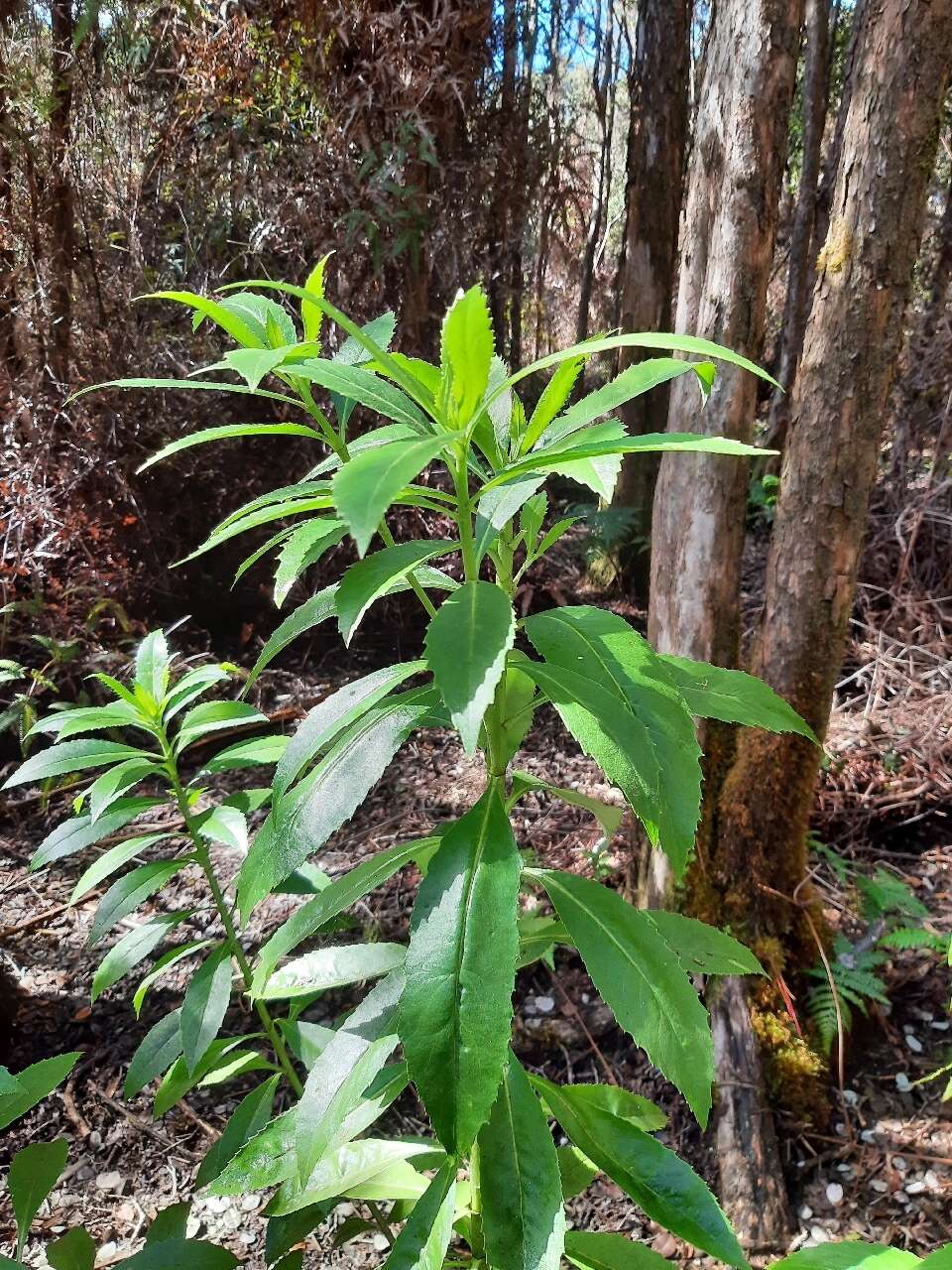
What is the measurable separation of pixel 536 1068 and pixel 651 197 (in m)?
4.06

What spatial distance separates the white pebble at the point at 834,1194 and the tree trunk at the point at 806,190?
14.1 feet

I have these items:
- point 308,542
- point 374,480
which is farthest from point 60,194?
point 374,480

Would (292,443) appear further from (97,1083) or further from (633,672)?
(633,672)

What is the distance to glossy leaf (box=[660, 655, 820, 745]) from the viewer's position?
3.06 ft

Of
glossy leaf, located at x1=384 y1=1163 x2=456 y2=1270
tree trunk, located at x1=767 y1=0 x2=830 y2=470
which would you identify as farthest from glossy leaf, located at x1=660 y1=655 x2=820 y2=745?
tree trunk, located at x1=767 y1=0 x2=830 y2=470

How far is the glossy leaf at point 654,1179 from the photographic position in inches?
34.7

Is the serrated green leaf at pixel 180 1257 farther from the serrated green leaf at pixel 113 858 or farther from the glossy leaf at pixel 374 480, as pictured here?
the glossy leaf at pixel 374 480

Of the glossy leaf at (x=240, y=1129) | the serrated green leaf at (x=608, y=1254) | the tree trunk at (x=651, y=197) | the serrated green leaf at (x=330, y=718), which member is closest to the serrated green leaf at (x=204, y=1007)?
the glossy leaf at (x=240, y=1129)

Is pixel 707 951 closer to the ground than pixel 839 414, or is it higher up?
closer to the ground

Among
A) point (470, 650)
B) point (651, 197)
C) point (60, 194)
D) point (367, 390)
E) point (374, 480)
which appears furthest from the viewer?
point (651, 197)

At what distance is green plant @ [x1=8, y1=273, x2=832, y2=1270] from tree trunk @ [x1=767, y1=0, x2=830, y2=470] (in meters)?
4.79

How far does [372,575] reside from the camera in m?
0.76

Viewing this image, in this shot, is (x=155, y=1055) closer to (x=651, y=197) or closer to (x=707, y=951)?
(x=707, y=951)

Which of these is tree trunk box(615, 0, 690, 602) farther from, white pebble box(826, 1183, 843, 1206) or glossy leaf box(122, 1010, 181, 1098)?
glossy leaf box(122, 1010, 181, 1098)
